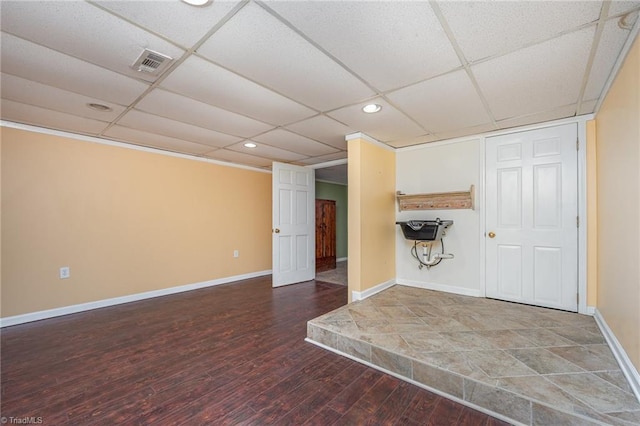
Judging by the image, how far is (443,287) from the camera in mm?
3777

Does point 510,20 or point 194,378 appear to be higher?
point 510,20

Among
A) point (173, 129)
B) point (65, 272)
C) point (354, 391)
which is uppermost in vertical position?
point (173, 129)

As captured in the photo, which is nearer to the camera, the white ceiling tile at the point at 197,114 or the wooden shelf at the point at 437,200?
the white ceiling tile at the point at 197,114

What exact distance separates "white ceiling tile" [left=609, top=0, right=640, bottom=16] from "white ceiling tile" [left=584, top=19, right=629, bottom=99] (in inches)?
3.1

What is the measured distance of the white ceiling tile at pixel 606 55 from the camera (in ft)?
5.19

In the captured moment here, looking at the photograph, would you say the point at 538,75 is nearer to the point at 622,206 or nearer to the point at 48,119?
the point at 622,206

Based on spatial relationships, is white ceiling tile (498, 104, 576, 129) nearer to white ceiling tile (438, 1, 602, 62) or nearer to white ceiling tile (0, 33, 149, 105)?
white ceiling tile (438, 1, 602, 62)

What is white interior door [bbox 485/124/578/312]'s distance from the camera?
298 cm

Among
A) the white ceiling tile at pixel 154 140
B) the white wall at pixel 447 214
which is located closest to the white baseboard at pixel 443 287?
the white wall at pixel 447 214

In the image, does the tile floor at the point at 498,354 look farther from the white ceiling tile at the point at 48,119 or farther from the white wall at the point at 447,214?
the white ceiling tile at the point at 48,119

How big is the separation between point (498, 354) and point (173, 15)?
308 cm

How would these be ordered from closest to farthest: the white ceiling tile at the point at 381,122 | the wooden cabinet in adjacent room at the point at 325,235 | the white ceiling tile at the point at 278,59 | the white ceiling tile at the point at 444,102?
1. the white ceiling tile at the point at 278,59
2. the white ceiling tile at the point at 444,102
3. the white ceiling tile at the point at 381,122
4. the wooden cabinet in adjacent room at the point at 325,235

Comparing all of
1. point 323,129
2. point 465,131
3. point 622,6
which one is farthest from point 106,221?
point 622,6

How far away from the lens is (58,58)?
1830 millimetres
